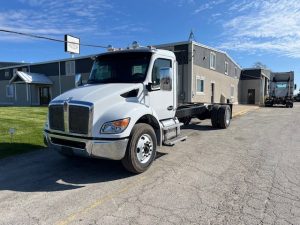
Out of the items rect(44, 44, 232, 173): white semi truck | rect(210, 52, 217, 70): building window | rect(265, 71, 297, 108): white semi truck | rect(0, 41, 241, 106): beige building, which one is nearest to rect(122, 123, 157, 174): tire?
rect(44, 44, 232, 173): white semi truck

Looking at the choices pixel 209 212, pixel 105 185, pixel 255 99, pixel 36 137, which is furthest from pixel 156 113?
pixel 255 99

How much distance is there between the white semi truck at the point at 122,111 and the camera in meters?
5.39

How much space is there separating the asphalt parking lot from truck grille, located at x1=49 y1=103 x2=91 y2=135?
3.39 ft

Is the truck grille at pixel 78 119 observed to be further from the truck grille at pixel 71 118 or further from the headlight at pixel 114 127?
the headlight at pixel 114 127

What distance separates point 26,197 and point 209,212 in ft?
9.99

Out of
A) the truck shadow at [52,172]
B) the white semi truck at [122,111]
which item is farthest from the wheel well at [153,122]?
the truck shadow at [52,172]

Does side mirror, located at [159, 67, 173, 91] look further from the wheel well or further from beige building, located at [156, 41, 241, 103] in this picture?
beige building, located at [156, 41, 241, 103]

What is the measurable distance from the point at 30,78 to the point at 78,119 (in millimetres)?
31692

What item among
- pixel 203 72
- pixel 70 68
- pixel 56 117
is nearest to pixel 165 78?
pixel 56 117

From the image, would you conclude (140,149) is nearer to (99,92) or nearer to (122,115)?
(122,115)

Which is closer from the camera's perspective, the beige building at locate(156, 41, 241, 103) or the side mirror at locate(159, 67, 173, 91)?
the side mirror at locate(159, 67, 173, 91)

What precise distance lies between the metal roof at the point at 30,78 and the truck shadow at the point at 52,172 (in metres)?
28.6

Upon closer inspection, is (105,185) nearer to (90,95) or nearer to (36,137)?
(90,95)

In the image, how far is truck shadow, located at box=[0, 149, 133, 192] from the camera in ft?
17.6
